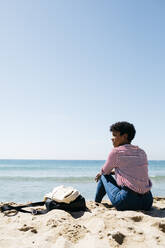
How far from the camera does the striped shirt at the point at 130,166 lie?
3.45m

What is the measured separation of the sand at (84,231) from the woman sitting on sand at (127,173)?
32 cm

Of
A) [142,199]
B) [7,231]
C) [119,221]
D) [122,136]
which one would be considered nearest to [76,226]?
[119,221]

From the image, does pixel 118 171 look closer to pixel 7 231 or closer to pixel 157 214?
pixel 157 214

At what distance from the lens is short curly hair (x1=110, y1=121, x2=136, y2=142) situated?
3.75 meters

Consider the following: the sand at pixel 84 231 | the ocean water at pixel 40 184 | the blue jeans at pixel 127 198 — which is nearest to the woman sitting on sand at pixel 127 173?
the blue jeans at pixel 127 198

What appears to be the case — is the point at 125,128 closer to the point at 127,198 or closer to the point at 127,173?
the point at 127,173

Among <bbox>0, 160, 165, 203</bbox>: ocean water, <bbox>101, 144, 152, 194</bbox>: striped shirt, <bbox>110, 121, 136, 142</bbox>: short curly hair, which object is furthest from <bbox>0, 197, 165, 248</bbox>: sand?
<bbox>0, 160, 165, 203</bbox>: ocean water

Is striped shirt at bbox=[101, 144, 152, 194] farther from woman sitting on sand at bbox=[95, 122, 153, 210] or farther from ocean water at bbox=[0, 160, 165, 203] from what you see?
ocean water at bbox=[0, 160, 165, 203]

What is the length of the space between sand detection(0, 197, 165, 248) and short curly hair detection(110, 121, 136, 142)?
1256mm

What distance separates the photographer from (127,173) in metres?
3.53

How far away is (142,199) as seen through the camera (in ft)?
11.4

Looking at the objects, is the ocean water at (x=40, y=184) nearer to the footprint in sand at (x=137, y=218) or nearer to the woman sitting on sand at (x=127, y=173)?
the woman sitting on sand at (x=127, y=173)

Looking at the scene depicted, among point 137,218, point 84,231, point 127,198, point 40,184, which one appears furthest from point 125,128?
point 40,184

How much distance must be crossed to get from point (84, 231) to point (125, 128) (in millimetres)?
1782
